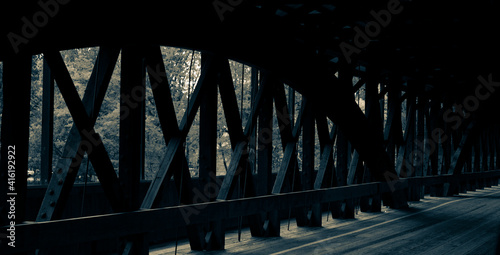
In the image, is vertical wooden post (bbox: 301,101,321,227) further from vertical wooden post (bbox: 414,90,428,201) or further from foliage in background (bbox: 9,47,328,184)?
vertical wooden post (bbox: 414,90,428,201)

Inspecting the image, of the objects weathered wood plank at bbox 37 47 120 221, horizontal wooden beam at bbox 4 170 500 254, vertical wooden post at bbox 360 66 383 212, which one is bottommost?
horizontal wooden beam at bbox 4 170 500 254

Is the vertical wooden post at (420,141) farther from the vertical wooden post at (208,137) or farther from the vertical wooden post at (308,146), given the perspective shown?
the vertical wooden post at (208,137)

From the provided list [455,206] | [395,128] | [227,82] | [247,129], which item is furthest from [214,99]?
[455,206]

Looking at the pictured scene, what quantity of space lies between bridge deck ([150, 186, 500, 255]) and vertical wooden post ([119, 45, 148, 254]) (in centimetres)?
215

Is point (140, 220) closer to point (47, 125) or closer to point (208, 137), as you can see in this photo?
point (208, 137)

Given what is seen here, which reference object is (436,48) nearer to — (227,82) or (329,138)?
(329,138)

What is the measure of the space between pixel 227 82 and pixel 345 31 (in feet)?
12.6

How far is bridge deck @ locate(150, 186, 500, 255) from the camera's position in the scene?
9.06 meters

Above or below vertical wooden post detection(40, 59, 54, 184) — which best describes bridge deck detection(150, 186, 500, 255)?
below

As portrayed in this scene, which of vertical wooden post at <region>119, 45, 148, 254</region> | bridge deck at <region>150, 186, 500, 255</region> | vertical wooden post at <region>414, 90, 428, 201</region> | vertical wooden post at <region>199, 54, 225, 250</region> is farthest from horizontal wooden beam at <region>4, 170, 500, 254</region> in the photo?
vertical wooden post at <region>414, 90, 428, 201</region>

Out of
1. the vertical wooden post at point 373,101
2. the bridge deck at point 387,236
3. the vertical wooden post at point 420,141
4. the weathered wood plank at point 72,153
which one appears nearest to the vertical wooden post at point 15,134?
the weathered wood plank at point 72,153

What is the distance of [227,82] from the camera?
8516 mm

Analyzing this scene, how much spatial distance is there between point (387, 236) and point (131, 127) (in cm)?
615

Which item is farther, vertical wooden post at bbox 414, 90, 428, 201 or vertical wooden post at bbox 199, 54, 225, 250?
vertical wooden post at bbox 414, 90, 428, 201
